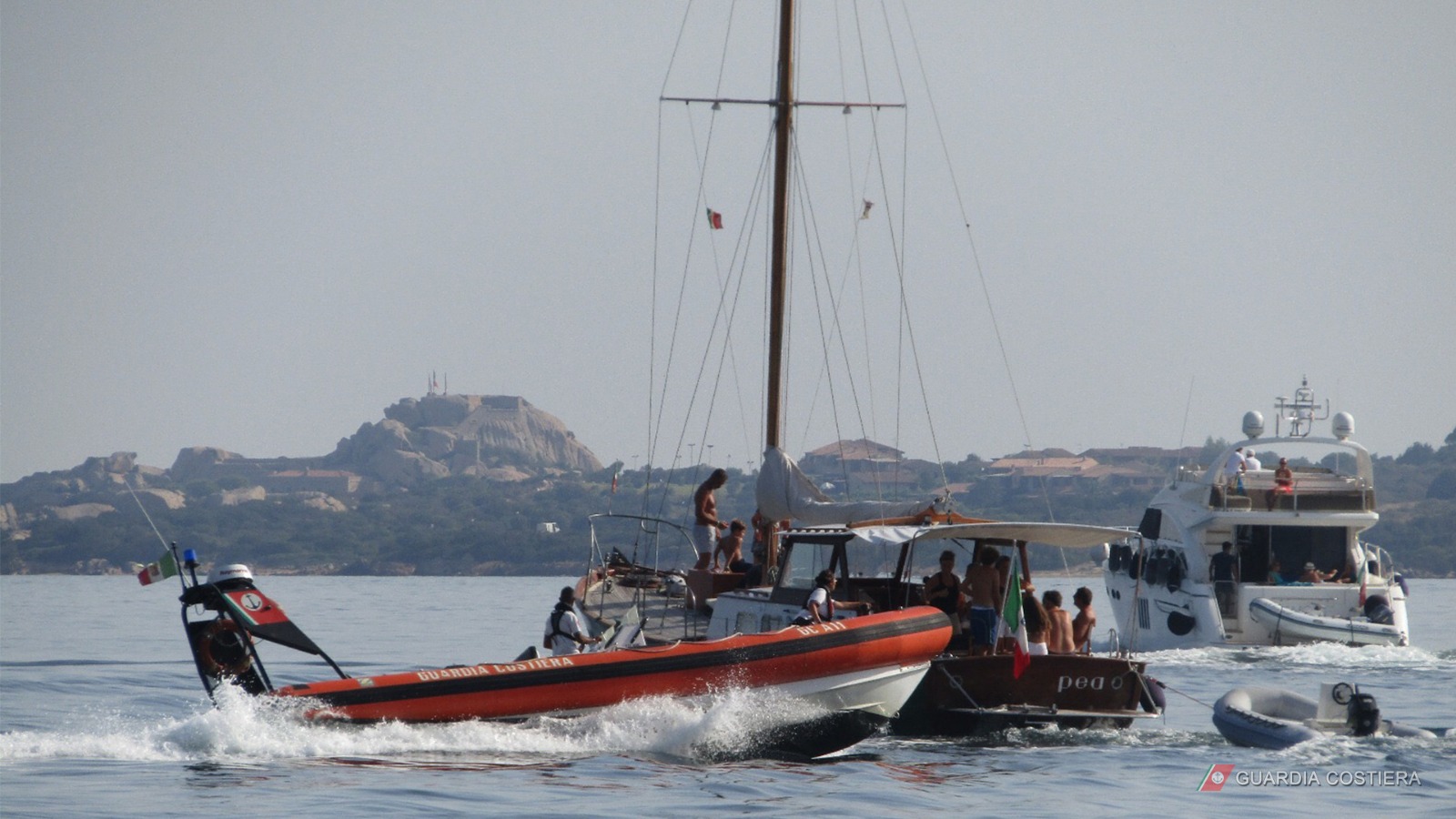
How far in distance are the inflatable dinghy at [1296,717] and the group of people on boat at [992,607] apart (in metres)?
1.89

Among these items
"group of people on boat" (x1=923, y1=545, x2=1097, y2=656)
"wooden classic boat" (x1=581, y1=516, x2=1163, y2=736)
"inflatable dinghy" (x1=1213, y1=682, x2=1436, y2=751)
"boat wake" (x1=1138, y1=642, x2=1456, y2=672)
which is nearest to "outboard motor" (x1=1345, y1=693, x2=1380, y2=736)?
"inflatable dinghy" (x1=1213, y1=682, x2=1436, y2=751)

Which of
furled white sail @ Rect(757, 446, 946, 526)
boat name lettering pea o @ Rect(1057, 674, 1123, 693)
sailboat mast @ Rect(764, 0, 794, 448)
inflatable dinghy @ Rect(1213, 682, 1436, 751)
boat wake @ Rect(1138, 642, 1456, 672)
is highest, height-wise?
sailboat mast @ Rect(764, 0, 794, 448)

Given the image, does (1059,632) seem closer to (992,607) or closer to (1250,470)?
(992,607)

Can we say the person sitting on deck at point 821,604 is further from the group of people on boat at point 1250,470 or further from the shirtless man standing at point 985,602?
the group of people on boat at point 1250,470

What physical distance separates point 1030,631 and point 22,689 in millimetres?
16494

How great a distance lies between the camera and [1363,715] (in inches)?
754

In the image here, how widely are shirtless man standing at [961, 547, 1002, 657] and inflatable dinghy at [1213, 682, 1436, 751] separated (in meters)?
2.73

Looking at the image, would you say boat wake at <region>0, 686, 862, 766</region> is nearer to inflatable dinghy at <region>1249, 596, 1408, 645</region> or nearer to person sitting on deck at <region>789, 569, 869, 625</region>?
person sitting on deck at <region>789, 569, 869, 625</region>

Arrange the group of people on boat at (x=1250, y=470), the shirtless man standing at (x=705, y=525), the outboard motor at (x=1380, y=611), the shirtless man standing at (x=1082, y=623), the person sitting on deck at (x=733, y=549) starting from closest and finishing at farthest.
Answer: the shirtless man standing at (x=1082, y=623) < the shirtless man standing at (x=705, y=525) < the person sitting on deck at (x=733, y=549) < the outboard motor at (x=1380, y=611) < the group of people on boat at (x=1250, y=470)

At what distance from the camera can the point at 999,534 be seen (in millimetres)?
20562

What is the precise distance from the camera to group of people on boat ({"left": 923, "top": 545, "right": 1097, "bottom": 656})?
67.4 feet

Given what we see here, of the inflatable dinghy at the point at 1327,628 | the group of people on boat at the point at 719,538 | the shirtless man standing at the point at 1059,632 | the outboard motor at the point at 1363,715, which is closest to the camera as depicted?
the outboard motor at the point at 1363,715

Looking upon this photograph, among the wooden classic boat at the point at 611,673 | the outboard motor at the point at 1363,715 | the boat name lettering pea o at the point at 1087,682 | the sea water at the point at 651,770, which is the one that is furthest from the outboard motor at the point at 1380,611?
the wooden classic boat at the point at 611,673

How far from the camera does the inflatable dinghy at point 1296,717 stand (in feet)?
63.0
